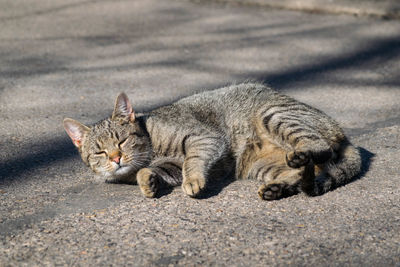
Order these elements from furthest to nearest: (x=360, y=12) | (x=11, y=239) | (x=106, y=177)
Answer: (x=360, y=12) → (x=106, y=177) → (x=11, y=239)

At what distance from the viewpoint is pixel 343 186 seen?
3.45 metres

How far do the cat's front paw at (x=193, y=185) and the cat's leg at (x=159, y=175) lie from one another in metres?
0.19

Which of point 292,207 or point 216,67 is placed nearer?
point 292,207

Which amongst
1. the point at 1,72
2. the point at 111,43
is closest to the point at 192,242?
the point at 1,72

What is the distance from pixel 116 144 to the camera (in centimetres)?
380

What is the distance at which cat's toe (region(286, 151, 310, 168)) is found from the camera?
3.27m

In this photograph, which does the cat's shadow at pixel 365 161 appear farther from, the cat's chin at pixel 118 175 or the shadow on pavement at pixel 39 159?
the shadow on pavement at pixel 39 159

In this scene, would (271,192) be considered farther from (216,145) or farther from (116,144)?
(116,144)

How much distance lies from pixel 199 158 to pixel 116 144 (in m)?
0.61

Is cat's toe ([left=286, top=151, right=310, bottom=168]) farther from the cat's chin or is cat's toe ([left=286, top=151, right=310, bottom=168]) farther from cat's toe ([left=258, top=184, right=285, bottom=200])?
the cat's chin

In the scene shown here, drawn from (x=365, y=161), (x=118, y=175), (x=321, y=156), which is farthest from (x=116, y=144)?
(x=365, y=161)

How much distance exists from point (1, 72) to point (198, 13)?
3.88 m

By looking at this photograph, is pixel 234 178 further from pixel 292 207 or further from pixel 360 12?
pixel 360 12

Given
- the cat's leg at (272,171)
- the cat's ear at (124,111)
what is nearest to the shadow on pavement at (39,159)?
the cat's ear at (124,111)
